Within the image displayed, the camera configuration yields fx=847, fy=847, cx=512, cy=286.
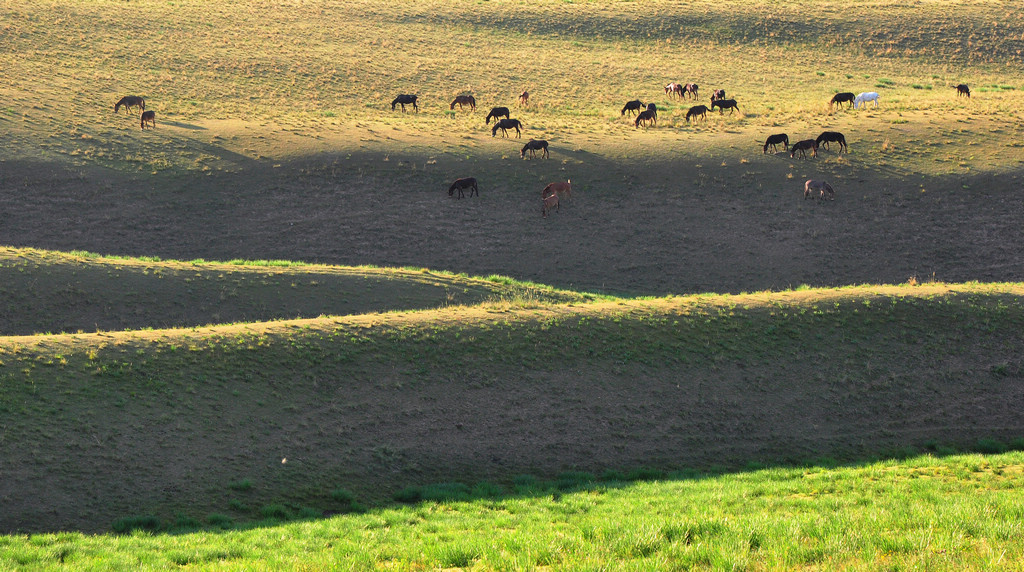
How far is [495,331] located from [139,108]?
37.7 m

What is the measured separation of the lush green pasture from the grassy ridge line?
39.8 feet

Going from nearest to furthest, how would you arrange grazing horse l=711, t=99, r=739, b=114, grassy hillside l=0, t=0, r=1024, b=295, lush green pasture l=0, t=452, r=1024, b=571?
lush green pasture l=0, t=452, r=1024, b=571 → grassy hillside l=0, t=0, r=1024, b=295 → grazing horse l=711, t=99, r=739, b=114

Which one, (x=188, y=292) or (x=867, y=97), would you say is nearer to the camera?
(x=188, y=292)

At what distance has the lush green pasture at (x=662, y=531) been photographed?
1014 centimetres

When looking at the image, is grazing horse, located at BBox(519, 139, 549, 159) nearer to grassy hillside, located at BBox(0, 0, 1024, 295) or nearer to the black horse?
grassy hillside, located at BBox(0, 0, 1024, 295)

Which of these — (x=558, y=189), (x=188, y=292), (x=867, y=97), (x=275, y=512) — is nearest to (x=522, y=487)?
(x=275, y=512)

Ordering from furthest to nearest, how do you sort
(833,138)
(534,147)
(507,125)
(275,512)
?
(507,125), (833,138), (534,147), (275,512)

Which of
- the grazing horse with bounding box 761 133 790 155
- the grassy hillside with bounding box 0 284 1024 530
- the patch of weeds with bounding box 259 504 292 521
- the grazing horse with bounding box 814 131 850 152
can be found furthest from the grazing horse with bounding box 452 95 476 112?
the patch of weeds with bounding box 259 504 292 521

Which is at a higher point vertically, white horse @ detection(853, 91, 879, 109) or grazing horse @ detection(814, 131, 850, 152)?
white horse @ detection(853, 91, 879, 109)

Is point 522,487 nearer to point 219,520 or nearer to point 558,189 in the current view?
point 219,520

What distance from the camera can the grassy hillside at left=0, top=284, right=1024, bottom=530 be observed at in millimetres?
17172

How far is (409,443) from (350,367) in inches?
133

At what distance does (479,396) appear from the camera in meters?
21.3

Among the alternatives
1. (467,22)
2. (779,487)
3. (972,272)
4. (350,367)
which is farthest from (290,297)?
(467,22)
